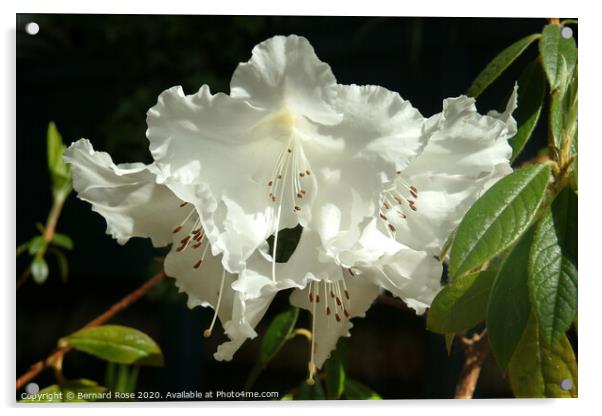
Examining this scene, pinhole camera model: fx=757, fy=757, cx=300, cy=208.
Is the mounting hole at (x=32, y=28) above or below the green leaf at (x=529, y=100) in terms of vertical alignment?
above

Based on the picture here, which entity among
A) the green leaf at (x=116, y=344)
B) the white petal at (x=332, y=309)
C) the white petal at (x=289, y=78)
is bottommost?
the green leaf at (x=116, y=344)

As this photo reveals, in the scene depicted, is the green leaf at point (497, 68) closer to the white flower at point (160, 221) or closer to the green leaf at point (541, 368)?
the green leaf at point (541, 368)

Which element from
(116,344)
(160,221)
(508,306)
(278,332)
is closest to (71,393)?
(116,344)

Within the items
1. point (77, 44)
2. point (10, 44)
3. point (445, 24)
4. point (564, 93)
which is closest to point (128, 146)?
point (77, 44)

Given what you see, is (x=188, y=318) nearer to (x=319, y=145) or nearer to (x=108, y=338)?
(x=108, y=338)

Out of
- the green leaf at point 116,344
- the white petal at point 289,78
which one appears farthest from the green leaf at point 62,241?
the white petal at point 289,78

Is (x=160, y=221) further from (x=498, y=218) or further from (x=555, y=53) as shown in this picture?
(x=555, y=53)
